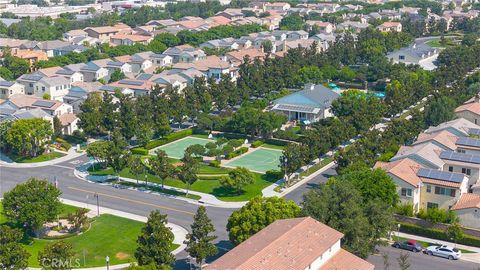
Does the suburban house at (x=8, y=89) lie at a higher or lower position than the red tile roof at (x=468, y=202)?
higher

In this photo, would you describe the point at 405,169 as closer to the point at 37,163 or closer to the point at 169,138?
the point at 169,138

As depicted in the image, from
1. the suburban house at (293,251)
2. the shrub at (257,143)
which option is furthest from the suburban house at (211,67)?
the suburban house at (293,251)

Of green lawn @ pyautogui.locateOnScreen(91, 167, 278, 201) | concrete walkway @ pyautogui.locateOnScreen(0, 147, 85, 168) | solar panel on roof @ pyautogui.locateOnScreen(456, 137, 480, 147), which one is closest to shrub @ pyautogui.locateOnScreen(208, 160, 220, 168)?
green lawn @ pyautogui.locateOnScreen(91, 167, 278, 201)

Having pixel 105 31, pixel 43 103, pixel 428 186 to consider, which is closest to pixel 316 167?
pixel 428 186

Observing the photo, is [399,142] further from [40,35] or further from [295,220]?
[40,35]

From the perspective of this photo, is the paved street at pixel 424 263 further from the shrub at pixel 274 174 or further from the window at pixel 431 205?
the shrub at pixel 274 174

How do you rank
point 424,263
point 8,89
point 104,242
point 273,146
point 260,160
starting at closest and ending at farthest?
point 424,263 → point 104,242 → point 260,160 → point 273,146 → point 8,89
